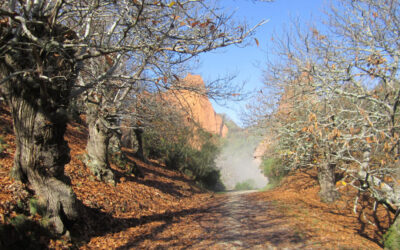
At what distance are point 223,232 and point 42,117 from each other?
4.49m

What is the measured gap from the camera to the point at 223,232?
6.47m

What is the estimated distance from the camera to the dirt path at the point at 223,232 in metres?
5.51

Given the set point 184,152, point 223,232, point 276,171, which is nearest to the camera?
point 223,232

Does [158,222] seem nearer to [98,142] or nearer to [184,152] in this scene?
[98,142]

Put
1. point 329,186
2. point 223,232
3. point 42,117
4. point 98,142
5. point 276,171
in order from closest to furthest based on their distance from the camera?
point 42,117
point 223,232
point 98,142
point 329,186
point 276,171

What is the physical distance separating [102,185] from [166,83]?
404 centimetres

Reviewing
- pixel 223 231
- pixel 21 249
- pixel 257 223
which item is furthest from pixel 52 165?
pixel 257 223

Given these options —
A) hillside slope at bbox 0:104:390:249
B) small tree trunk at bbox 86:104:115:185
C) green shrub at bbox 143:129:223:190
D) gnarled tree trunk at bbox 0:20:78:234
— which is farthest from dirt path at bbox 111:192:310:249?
green shrub at bbox 143:129:223:190

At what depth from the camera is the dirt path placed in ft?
18.1

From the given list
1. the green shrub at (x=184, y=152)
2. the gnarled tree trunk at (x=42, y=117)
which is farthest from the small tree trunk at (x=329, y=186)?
the green shrub at (x=184, y=152)

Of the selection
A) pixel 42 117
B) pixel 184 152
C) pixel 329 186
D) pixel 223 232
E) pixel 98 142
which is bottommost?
pixel 223 232

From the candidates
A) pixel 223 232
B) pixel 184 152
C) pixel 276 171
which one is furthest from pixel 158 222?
pixel 276 171

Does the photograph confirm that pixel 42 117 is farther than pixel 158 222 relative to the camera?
No

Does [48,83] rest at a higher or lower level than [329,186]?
higher
